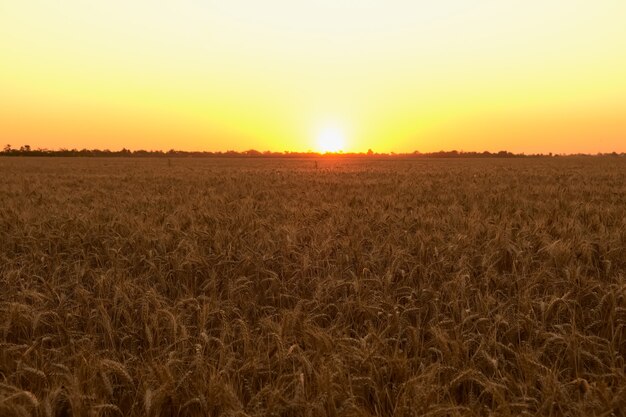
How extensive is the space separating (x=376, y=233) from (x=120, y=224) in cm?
339

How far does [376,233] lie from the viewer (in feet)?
17.7

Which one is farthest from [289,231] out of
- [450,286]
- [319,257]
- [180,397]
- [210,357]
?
[180,397]

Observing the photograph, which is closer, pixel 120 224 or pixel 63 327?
pixel 63 327

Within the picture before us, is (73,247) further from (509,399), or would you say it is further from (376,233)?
(509,399)

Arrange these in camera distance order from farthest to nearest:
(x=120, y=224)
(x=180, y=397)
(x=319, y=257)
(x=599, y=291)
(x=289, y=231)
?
1. (x=120, y=224)
2. (x=289, y=231)
3. (x=319, y=257)
4. (x=599, y=291)
5. (x=180, y=397)

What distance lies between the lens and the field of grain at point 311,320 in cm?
193

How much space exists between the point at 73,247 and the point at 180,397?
143 inches

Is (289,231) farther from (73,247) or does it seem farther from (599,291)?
(599,291)

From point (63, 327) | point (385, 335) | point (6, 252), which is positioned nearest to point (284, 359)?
point (385, 335)

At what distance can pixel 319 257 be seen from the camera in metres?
4.23

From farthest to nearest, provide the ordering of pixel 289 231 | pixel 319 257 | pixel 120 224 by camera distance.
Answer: pixel 120 224, pixel 289 231, pixel 319 257

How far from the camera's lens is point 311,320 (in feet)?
9.29

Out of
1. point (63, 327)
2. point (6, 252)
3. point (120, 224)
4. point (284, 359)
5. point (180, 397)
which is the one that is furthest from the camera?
point (120, 224)

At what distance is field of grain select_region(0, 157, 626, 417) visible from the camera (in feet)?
6.34
